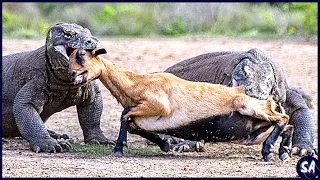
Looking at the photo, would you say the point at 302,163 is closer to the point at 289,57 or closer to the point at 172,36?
the point at 289,57

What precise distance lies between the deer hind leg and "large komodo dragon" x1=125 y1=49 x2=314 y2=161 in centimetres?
9

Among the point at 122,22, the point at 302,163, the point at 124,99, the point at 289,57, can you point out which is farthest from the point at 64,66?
the point at 122,22

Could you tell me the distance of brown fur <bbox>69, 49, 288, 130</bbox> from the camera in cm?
1084

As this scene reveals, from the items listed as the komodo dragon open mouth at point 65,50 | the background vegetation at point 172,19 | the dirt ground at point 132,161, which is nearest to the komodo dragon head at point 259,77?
the dirt ground at point 132,161

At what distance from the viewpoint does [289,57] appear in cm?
2420

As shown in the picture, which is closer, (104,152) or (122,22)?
(104,152)

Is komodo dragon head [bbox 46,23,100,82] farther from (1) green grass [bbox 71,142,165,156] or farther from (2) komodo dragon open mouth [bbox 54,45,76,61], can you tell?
(1) green grass [bbox 71,142,165,156]

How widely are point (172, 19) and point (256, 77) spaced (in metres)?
24.5

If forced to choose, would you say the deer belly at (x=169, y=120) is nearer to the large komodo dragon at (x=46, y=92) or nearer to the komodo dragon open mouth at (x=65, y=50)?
the large komodo dragon at (x=46, y=92)

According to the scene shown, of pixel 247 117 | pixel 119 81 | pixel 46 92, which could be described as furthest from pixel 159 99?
pixel 46 92

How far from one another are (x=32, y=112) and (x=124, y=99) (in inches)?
74.3

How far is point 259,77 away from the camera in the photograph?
11992 millimetres

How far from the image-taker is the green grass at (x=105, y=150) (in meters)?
11.9

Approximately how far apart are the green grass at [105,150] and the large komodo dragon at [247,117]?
252mm
